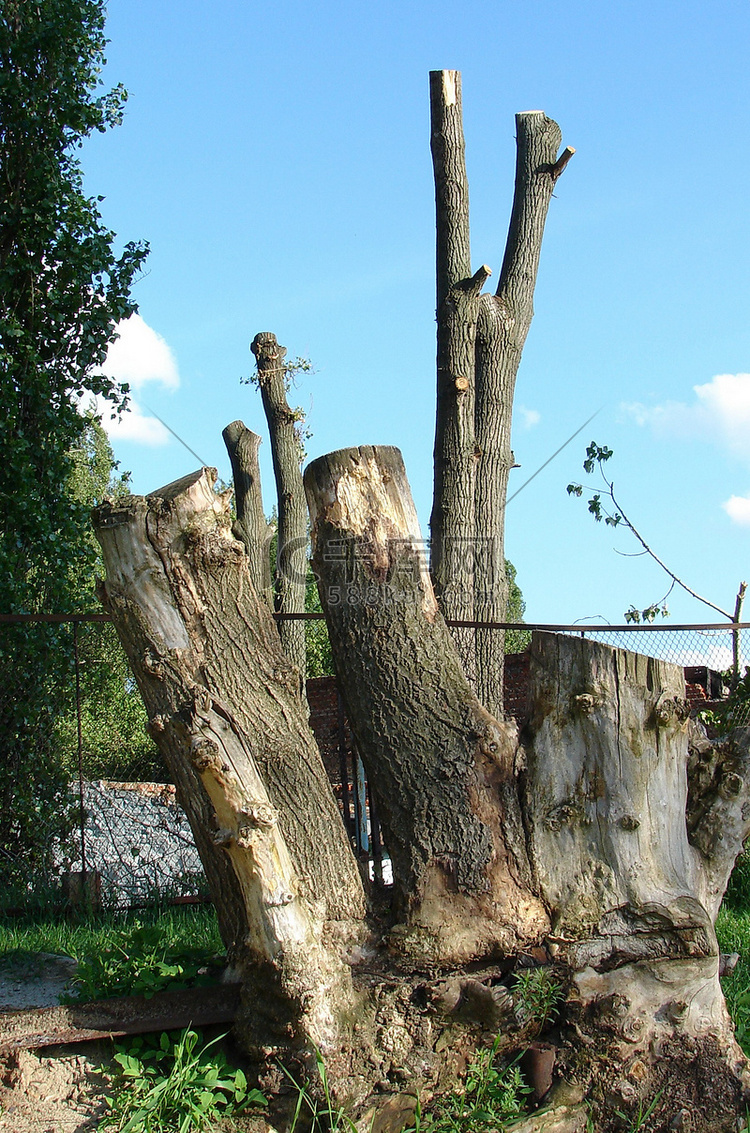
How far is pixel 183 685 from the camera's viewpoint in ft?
10.2

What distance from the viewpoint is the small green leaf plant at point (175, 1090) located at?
263cm

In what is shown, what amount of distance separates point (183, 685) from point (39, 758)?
353 cm

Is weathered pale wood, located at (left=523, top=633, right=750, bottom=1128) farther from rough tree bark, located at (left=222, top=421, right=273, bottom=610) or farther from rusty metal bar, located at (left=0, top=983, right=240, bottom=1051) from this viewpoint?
rough tree bark, located at (left=222, top=421, right=273, bottom=610)

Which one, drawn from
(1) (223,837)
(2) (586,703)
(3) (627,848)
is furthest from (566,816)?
(1) (223,837)

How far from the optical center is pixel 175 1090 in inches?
106

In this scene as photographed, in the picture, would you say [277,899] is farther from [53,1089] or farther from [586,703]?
[586,703]

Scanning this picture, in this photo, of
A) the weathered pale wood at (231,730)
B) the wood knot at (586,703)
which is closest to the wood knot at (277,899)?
the weathered pale wood at (231,730)

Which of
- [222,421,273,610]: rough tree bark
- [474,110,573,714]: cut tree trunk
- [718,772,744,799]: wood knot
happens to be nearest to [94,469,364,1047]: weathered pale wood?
[718,772,744,799]: wood knot

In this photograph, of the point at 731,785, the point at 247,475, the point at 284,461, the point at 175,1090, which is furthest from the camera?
the point at 284,461

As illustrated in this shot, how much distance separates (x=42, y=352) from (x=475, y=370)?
3193 millimetres

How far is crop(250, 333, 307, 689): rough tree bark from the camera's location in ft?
39.5

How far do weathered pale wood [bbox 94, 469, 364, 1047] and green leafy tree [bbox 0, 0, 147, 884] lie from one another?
321 centimetres

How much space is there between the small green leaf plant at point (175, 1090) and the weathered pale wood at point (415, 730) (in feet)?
2.27

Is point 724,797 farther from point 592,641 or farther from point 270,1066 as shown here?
point 270,1066
